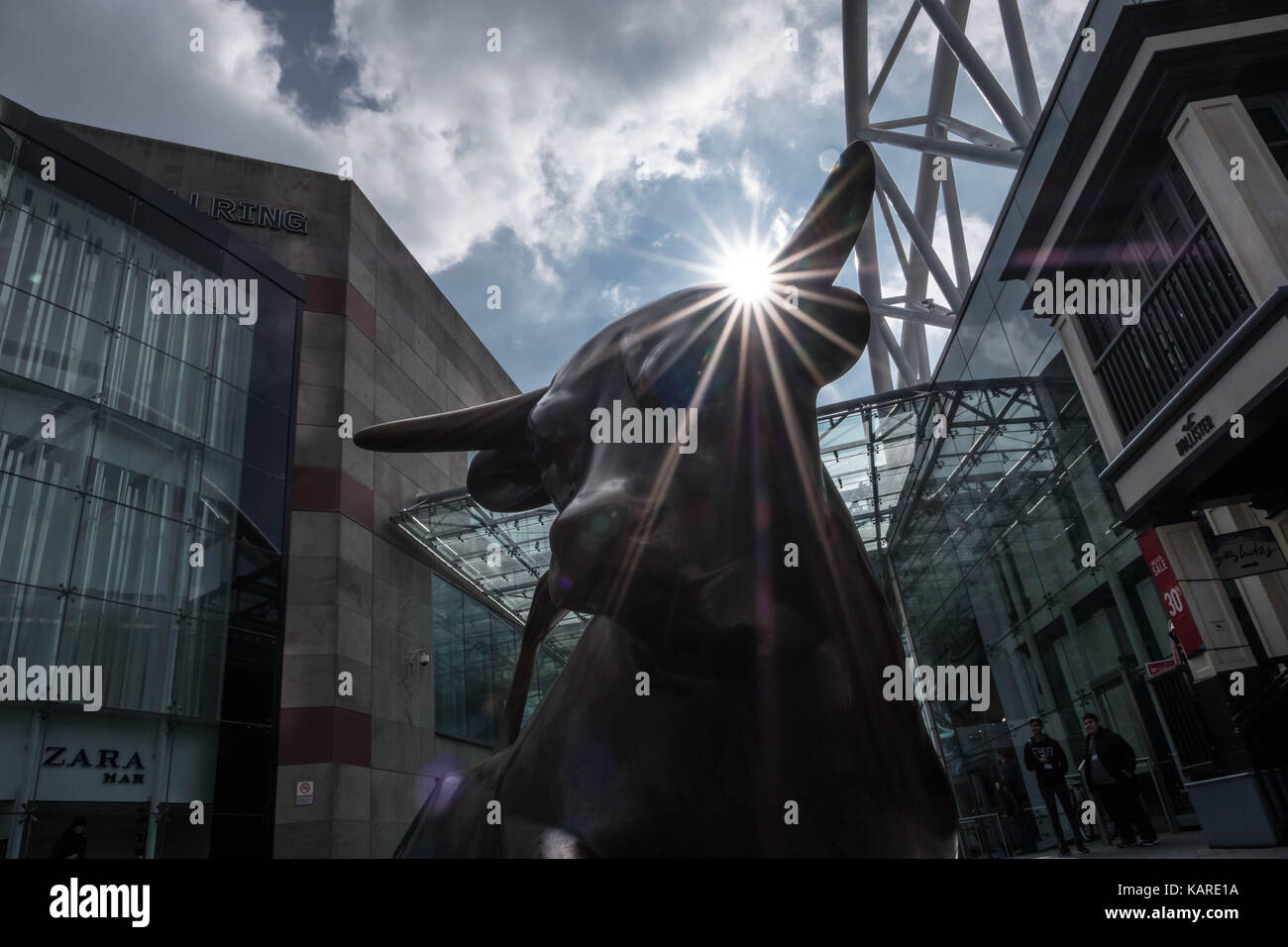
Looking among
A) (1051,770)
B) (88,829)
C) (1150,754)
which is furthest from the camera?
(88,829)

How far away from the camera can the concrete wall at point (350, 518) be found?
1452 cm

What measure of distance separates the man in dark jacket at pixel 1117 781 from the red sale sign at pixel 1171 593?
154 cm

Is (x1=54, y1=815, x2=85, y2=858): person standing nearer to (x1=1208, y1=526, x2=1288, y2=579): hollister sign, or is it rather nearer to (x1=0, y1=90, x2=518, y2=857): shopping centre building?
(x1=0, y1=90, x2=518, y2=857): shopping centre building

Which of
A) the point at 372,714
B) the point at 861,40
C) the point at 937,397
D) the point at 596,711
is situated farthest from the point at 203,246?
the point at 861,40

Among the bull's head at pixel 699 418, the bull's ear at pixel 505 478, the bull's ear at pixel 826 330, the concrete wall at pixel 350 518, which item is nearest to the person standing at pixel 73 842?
the concrete wall at pixel 350 518

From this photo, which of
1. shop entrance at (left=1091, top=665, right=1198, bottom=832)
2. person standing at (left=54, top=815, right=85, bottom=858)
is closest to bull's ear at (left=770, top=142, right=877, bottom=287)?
shop entrance at (left=1091, top=665, right=1198, bottom=832)

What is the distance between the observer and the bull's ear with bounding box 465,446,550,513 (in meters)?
1.43

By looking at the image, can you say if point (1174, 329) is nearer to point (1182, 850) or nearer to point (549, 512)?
point (1182, 850)

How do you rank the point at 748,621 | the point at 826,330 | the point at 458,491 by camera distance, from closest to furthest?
1. the point at 748,621
2. the point at 826,330
3. the point at 458,491

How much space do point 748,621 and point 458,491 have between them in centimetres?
1691

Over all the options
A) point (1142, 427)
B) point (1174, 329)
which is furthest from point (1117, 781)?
point (1174, 329)

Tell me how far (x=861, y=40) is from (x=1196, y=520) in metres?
19.5

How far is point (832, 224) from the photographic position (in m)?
0.93

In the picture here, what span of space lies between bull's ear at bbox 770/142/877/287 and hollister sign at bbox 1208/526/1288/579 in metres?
9.39
